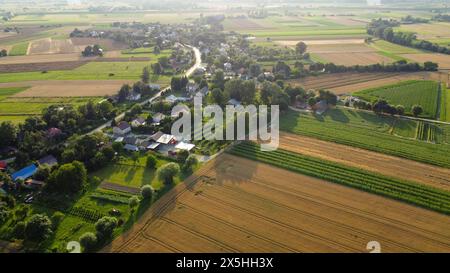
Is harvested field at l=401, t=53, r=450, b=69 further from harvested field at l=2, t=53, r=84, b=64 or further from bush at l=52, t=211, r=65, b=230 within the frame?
bush at l=52, t=211, r=65, b=230

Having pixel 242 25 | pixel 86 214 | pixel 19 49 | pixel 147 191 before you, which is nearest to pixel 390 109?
pixel 147 191

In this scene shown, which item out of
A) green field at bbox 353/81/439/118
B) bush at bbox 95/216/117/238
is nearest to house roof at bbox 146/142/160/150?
bush at bbox 95/216/117/238

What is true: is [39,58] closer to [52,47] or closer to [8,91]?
[52,47]

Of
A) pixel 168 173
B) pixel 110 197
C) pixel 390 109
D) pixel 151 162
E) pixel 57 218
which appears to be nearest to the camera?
pixel 57 218

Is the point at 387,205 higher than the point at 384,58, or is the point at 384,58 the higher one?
the point at 384,58

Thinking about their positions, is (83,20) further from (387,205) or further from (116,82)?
(387,205)
